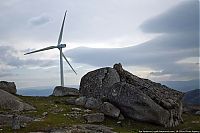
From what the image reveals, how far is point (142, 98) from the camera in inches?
1895

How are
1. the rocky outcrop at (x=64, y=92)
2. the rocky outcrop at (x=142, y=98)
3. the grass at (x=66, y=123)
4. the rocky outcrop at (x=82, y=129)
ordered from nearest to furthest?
the rocky outcrop at (x=82, y=129) → the grass at (x=66, y=123) → the rocky outcrop at (x=142, y=98) → the rocky outcrop at (x=64, y=92)

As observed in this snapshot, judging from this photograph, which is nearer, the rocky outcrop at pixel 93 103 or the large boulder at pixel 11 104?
the large boulder at pixel 11 104

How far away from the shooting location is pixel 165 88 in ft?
189

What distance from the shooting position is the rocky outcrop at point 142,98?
48188 millimetres

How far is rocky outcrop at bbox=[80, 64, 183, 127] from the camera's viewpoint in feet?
158

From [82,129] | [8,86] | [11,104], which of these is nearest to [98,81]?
[11,104]

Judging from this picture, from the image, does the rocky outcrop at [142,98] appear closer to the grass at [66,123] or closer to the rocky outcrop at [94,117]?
the grass at [66,123]

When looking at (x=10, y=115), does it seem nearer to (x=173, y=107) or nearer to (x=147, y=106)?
(x=147, y=106)

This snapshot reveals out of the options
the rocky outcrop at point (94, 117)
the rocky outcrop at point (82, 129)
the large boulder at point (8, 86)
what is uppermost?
the large boulder at point (8, 86)

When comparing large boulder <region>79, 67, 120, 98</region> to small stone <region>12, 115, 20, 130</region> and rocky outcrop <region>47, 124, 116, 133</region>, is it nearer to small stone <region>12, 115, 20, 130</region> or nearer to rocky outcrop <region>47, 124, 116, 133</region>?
rocky outcrop <region>47, 124, 116, 133</region>

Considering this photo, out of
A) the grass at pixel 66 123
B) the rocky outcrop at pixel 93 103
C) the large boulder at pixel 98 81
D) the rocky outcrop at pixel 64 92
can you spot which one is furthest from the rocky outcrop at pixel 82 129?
the rocky outcrop at pixel 64 92

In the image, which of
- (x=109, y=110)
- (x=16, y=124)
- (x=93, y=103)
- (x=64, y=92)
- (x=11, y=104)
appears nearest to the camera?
(x=16, y=124)

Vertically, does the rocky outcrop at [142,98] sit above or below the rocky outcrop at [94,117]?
above

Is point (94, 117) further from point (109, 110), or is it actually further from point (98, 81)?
point (98, 81)
